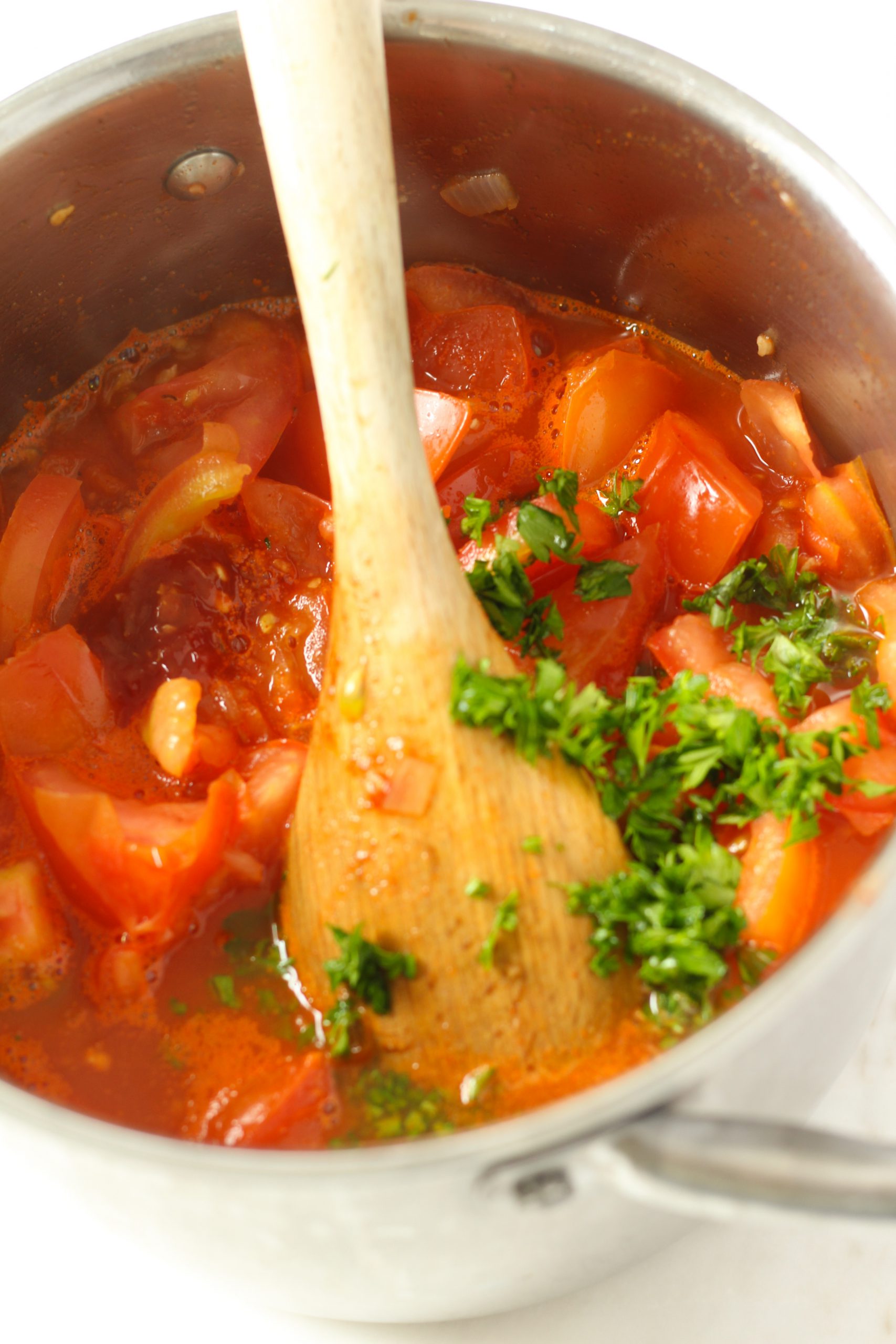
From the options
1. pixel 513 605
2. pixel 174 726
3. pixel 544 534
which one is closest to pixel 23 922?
pixel 174 726

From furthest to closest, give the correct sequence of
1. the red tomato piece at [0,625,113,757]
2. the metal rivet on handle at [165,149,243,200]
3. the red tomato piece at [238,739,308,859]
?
the metal rivet on handle at [165,149,243,200] < the red tomato piece at [0,625,113,757] < the red tomato piece at [238,739,308,859]

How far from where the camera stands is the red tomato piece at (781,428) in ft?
6.15

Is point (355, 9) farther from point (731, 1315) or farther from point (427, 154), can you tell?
point (731, 1315)

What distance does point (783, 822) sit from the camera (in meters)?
1.46

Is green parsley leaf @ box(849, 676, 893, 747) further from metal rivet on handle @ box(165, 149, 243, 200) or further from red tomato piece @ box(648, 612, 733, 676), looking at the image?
metal rivet on handle @ box(165, 149, 243, 200)

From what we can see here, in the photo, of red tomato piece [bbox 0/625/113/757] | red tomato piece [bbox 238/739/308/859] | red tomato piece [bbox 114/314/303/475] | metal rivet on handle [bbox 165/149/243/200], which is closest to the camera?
red tomato piece [bbox 238/739/308/859]

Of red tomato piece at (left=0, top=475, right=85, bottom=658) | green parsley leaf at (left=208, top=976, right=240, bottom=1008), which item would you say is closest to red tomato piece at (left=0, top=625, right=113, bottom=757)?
red tomato piece at (left=0, top=475, right=85, bottom=658)

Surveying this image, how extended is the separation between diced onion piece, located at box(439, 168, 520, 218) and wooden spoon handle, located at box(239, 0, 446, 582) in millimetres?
548

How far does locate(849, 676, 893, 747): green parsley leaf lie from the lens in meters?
1.50

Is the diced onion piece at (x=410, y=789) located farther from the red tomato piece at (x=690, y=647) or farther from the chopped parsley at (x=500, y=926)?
the red tomato piece at (x=690, y=647)

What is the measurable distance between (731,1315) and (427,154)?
1743mm

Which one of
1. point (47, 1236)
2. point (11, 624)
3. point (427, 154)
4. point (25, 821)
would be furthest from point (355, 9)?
point (47, 1236)

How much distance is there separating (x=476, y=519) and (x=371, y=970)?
0.69 m

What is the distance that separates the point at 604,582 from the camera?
1.70 meters
